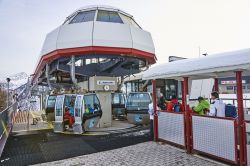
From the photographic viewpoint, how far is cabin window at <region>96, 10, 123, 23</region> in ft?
51.6

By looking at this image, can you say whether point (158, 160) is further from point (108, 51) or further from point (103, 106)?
point (108, 51)

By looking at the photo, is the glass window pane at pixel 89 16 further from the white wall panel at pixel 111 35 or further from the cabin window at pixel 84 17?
the white wall panel at pixel 111 35

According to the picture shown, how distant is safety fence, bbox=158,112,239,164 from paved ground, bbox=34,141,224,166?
33 cm

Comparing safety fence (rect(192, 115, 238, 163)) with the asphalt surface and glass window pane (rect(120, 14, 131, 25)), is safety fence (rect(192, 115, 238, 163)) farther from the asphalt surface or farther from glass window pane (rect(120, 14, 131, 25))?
glass window pane (rect(120, 14, 131, 25))

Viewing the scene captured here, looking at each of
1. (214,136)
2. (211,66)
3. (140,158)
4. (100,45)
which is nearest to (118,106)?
(100,45)

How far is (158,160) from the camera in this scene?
679 cm

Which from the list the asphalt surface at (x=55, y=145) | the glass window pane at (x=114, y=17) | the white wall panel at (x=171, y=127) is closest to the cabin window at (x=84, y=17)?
the glass window pane at (x=114, y=17)

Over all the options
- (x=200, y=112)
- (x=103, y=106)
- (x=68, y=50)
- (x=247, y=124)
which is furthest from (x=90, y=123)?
(x=247, y=124)

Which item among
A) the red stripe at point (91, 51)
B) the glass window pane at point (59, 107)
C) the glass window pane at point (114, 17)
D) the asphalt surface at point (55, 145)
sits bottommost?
the asphalt surface at point (55, 145)

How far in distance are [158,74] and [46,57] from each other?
10.5 m

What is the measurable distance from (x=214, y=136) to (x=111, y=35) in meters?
9.94

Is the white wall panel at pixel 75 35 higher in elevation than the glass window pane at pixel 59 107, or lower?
higher

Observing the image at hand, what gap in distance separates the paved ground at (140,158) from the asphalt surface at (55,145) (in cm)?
59

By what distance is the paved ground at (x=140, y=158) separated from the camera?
656 centimetres
